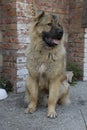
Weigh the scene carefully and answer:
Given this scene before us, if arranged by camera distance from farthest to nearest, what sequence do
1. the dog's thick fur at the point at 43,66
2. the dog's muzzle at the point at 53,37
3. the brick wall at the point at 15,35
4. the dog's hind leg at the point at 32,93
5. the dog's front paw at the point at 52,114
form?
the brick wall at the point at 15,35
the dog's hind leg at the point at 32,93
the dog's thick fur at the point at 43,66
the dog's front paw at the point at 52,114
the dog's muzzle at the point at 53,37

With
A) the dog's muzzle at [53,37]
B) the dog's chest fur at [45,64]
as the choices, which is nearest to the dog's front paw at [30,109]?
the dog's chest fur at [45,64]

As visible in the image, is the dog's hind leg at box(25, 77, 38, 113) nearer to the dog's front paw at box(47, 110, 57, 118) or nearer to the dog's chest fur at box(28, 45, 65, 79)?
the dog's chest fur at box(28, 45, 65, 79)

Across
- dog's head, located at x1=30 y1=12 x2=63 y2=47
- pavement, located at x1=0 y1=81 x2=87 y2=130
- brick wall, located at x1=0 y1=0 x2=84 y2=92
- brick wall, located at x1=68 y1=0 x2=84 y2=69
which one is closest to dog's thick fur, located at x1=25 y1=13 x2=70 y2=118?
dog's head, located at x1=30 y1=12 x2=63 y2=47

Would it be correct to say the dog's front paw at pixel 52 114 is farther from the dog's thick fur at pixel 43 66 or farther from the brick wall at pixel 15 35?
the brick wall at pixel 15 35

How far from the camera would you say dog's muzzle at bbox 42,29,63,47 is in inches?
175

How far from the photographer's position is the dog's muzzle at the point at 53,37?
14.6 feet

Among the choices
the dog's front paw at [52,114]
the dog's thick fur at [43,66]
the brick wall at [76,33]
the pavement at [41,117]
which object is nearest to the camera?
the pavement at [41,117]

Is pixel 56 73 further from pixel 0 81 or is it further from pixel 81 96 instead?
pixel 0 81

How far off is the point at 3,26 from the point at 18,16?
437 mm

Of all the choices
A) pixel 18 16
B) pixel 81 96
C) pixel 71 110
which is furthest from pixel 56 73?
pixel 18 16

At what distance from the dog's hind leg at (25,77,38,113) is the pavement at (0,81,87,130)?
3.7 inches

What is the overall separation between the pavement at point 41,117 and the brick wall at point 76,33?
5.89ft

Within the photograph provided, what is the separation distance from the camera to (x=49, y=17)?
453cm

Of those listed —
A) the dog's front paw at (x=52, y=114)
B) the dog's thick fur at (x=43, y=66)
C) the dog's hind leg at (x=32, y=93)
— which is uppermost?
the dog's thick fur at (x=43, y=66)
